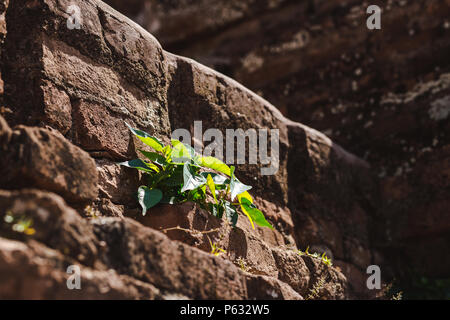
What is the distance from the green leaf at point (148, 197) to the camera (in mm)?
2209

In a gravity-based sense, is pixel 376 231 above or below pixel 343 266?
above

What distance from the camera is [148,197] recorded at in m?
2.25

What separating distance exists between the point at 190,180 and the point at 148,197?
0.19 metres

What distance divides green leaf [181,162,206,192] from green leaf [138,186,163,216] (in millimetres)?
125

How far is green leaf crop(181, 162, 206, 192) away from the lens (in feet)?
7.35

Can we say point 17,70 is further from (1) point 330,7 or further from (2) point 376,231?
(1) point 330,7

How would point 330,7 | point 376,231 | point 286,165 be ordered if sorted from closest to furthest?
point 286,165 → point 376,231 → point 330,7

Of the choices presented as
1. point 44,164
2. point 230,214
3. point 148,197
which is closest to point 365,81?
point 230,214

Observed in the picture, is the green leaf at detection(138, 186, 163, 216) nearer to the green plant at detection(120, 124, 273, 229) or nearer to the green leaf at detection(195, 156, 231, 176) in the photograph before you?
the green plant at detection(120, 124, 273, 229)

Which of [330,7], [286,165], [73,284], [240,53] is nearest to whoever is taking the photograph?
[73,284]

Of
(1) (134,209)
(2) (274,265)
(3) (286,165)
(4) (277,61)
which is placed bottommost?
(2) (274,265)

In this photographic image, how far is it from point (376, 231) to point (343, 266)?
0.73 meters

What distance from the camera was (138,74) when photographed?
264 centimetres

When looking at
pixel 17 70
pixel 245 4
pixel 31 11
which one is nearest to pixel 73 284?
pixel 17 70
